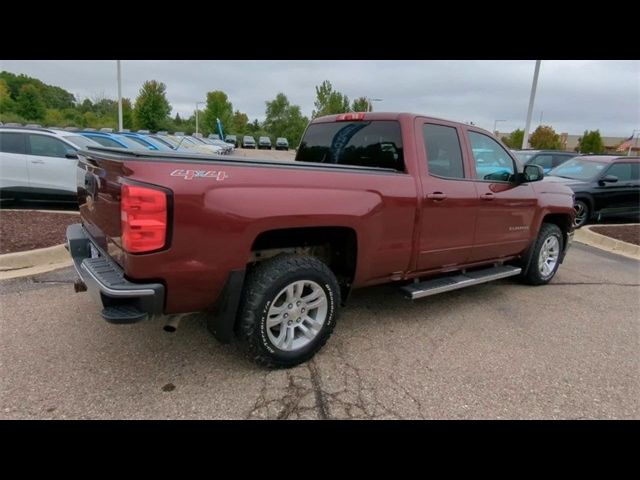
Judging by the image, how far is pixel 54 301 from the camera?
3.96 meters

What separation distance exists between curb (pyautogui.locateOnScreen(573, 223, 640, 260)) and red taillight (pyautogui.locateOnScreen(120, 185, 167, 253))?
7.86m

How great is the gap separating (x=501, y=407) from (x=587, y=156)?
9.96m

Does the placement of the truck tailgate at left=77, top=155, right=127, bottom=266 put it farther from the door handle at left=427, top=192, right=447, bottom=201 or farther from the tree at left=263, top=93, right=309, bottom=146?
the tree at left=263, top=93, right=309, bottom=146

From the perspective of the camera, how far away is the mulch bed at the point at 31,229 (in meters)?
5.25

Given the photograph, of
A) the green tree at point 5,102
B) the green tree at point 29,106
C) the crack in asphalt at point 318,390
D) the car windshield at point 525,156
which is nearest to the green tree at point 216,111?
the green tree at point 29,106

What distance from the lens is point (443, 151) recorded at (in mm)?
3973

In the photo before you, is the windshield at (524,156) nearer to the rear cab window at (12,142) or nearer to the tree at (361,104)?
the rear cab window at (12,142)

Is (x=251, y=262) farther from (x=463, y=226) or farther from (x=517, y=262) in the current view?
(x=517, y=262)

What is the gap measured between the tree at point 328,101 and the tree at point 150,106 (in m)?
16.3

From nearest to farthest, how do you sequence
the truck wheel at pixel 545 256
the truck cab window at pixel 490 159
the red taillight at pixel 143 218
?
the red taillight at pixel 143 218
the truck cab window at pixel 490 159
the truck wheel at pixel 545 256

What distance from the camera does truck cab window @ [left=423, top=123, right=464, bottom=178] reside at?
3803mm

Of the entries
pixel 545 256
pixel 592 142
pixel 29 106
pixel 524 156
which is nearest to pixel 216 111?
pixel 29 106

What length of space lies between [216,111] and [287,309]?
61.7 m

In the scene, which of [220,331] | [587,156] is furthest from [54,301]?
[587,156]
